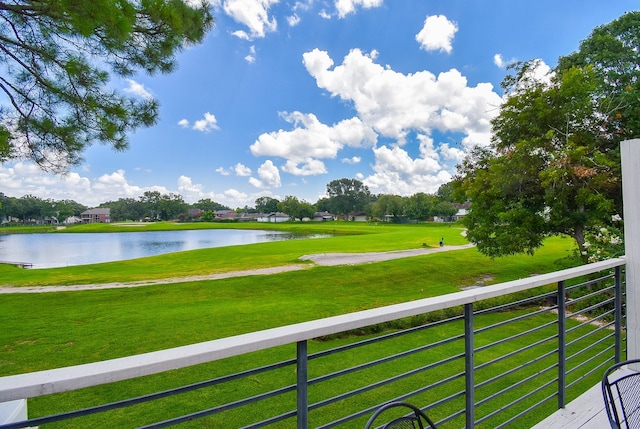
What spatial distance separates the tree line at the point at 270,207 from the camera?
205 feet

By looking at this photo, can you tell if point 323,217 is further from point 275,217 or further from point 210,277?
point 210,277

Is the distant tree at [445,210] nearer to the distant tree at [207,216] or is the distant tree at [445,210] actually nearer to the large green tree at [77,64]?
the distant tree at [207,216]

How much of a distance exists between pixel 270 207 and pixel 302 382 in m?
101

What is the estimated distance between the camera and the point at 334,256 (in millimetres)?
16281

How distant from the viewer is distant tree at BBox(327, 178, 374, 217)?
83000mm

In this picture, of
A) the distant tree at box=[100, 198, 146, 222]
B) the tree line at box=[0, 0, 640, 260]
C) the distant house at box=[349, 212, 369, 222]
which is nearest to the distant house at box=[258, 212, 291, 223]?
the distant house at box=[349, 212, 369, 222]

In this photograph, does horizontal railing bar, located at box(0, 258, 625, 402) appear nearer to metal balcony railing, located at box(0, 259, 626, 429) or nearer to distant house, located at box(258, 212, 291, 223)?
metal balcony railing, located at box(0, 259, 626, 429)

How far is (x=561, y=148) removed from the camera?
7.70 metres

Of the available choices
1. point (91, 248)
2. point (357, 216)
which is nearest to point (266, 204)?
point (357, 216)

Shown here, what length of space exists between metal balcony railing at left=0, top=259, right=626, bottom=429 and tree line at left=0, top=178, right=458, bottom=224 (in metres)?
56.7

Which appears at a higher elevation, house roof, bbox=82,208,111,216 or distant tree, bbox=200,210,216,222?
house roof, bbox=82,208,111,216

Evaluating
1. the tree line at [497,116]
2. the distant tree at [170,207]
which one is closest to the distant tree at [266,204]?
the distant tree at [170,207]

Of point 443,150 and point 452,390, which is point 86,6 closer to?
point 452,390

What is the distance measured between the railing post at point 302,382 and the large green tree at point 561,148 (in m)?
7.59
